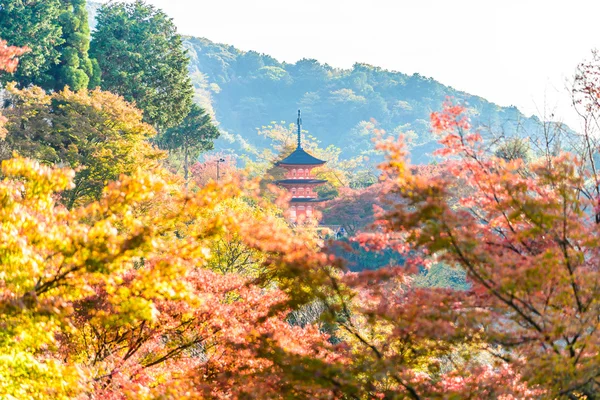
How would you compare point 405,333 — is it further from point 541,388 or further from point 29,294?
point 29,294

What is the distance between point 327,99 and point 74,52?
86.5 m

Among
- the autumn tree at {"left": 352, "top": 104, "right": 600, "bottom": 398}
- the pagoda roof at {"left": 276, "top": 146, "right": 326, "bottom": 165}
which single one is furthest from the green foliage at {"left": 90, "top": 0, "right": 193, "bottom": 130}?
the autumn tree at {"left": 352, "top": 104, "right": 600, "bottom": 398}

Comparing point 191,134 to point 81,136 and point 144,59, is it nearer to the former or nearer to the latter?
point 144,59

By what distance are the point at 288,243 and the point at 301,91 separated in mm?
116443

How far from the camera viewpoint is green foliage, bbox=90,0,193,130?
35.2 metres

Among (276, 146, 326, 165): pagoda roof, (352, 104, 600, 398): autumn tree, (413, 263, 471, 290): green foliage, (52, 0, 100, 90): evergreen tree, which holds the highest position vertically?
(52, 0, 100, 90): evergreen tree

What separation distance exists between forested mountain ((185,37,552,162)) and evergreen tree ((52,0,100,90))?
2948 inches

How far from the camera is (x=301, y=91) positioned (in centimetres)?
12050

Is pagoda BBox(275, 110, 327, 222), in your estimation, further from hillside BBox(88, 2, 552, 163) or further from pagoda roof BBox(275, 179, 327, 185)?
hillside BBox(88, 2, 552, 163)

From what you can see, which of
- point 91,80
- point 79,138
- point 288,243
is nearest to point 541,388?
point 288,243

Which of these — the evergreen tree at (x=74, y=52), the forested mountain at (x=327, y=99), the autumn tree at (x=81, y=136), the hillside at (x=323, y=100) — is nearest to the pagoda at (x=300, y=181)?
the evergreen tree at (x=74, y=52)

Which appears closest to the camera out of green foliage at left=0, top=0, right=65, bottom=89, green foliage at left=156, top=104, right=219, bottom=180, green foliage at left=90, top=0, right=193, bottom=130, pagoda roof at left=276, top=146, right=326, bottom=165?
green foliage at left=0, top=0, right=65, bottom=89

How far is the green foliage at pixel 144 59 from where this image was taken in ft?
115

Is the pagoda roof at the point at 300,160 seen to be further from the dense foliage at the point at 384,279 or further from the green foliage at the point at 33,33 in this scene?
the dense foliage at the point at 384,279
